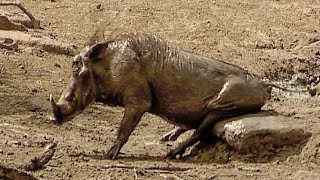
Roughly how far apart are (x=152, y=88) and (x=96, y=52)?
1.69 feet

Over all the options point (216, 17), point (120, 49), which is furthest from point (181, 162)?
point (216, 17)

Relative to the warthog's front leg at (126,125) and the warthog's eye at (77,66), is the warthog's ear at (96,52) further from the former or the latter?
the warthog's front leg at (126,125)

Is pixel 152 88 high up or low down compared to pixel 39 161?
up

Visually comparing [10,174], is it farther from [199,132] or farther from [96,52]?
[199,132]

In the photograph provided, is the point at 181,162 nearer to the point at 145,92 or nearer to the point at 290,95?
the point at 145,92

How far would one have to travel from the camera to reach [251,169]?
6508 mm

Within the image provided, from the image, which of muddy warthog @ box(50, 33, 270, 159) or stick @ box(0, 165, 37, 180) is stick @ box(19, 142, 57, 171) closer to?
muddy warthog @ box(50, 33, 270, 159)

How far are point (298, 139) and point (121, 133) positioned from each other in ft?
4.43

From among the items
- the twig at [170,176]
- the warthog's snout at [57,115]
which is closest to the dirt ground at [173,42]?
the twig at [170,176]

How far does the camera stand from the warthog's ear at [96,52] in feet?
23.0

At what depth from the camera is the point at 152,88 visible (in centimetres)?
706

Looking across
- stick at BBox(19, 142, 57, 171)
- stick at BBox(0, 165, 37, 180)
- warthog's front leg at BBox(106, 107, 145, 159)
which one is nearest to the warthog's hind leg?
warthog's front leg at BBox(106, 107, 145, 159)

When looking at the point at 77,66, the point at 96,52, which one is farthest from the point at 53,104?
the point at 96,52

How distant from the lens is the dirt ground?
21.4ft
